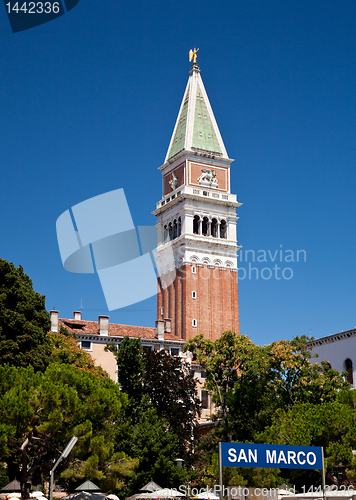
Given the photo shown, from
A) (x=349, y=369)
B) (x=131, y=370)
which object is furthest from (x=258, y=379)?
(x=349, y=369)

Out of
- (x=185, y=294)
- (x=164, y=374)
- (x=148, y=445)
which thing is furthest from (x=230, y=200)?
(x=148, y=445)

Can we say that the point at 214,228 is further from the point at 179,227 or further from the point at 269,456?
the point at 269,456

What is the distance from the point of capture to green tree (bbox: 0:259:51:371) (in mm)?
37188

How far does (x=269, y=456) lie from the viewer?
22.2m

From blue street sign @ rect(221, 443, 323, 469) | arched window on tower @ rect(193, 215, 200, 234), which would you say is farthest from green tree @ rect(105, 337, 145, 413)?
arched window on tower @ rect(193, 215, 200, 234)

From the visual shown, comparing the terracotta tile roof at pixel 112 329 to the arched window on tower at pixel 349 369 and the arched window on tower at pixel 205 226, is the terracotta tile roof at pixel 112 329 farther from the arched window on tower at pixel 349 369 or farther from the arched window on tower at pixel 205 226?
the arched window on tower at pixel 205 226

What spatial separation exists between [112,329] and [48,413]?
32863 mm

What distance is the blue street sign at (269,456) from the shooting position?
70.3 ft

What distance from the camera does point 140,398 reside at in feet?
142

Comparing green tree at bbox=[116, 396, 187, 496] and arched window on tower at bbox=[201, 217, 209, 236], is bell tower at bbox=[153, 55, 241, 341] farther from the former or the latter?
green tree at bbox=[116, 396, 187, 496]

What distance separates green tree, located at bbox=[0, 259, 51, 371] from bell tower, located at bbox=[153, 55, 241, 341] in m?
39.0

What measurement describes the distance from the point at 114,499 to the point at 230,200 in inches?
2284

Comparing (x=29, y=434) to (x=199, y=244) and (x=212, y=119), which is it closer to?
(x=199, y=244)

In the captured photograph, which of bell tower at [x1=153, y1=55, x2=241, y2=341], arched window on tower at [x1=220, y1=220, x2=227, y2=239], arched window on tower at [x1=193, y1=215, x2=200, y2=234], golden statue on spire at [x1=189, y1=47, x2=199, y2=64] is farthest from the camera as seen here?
golden statue on spire at [x1=189, y1=47, x2=199, y2=64]
